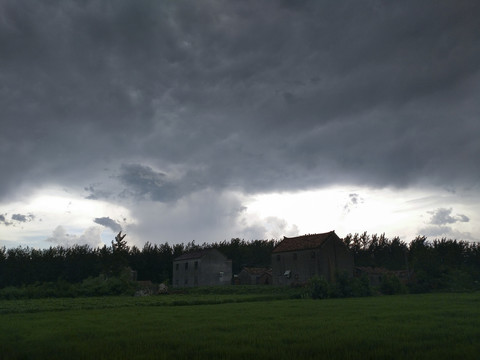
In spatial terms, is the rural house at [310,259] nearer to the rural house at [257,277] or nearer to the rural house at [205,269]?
the rural house at [205,269]

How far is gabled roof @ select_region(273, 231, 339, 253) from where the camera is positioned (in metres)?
68.7

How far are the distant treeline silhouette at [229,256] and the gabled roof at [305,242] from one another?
14.7 meters

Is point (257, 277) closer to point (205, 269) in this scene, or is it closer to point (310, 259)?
point (205, 269)

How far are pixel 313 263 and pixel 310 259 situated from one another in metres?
0.96

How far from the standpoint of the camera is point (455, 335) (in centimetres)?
1567

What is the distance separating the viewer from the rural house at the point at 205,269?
80500mm

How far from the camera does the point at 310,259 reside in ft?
224

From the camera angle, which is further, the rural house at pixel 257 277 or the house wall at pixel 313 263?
the rural house at pixel 257 277

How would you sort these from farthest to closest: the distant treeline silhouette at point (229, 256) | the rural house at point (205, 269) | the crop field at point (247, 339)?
the rural house at point (205, 269), the distant treeline silhouette at point (229, 256), the crop field at point (247, 339)

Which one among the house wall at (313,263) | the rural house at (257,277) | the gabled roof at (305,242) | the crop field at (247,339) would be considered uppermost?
the gabled roof at (305,242)

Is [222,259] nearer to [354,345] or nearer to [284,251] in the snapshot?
[284,251]

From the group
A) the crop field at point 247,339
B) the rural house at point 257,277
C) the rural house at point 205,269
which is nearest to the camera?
the crop field at point 247,339

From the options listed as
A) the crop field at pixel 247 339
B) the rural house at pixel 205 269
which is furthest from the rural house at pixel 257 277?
the crop field at pixel 247 339

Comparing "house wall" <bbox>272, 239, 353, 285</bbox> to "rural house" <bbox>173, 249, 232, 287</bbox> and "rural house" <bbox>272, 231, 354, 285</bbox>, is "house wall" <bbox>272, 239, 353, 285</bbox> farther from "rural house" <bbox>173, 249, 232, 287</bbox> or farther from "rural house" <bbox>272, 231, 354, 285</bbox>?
"rural house" <bbox>173, 249, 232, 287</bbox>
